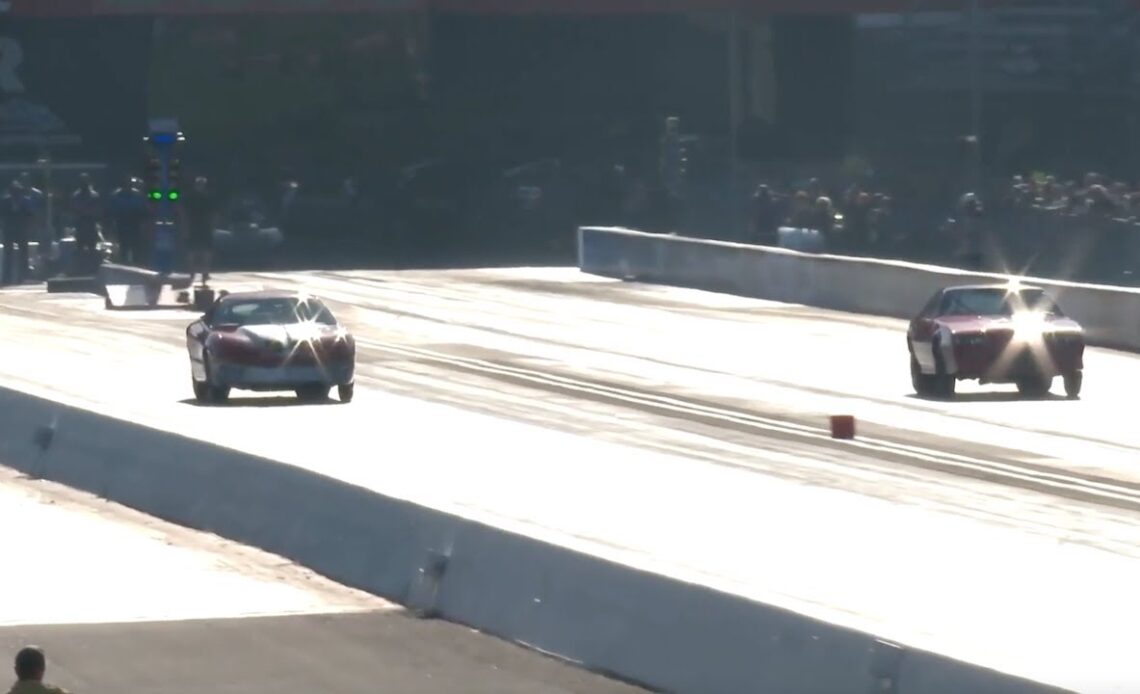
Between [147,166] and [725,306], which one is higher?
[147,166]

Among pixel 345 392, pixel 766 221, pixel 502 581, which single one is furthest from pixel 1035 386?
pixel 766 221

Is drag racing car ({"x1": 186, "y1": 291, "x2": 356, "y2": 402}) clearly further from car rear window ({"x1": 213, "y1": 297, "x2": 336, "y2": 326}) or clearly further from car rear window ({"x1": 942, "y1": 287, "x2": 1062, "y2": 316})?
car rear window ({"x1": 942, "y1": 287, "x2": 1062, "y2": 316})

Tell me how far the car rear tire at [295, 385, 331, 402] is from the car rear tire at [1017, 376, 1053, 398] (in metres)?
7.98

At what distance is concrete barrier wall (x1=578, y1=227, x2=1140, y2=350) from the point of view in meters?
34.9

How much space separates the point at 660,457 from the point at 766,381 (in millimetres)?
9091

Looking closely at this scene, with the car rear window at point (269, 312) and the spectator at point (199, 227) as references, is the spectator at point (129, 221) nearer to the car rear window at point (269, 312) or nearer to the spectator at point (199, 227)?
the spectator at point (199, 227)

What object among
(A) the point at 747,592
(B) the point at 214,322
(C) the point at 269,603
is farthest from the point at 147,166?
(A) the point at 747,592

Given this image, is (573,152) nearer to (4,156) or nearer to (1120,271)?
(4,156)

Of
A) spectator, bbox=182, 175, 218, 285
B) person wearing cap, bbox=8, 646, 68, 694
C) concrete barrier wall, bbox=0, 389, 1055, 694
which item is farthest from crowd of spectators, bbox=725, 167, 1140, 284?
person wearing cap, bbox=8, 646, 68, 694

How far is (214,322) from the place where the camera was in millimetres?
28297

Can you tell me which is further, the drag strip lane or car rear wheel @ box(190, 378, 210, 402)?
car rear wheel @ box(190, 378, 210, 402)

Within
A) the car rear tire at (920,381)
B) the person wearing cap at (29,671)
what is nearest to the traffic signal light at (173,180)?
the car rear tire at (920,381)

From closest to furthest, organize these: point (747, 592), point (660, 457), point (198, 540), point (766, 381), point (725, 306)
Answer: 1. point (747, 592)
2. point (198, 540)
3. point (660, 457)
4. point (766, 381)
5. point (725, 306)

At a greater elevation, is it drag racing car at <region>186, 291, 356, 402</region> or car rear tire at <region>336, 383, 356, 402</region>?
drag racing car at <region>186, 291, 356, 402</region>
